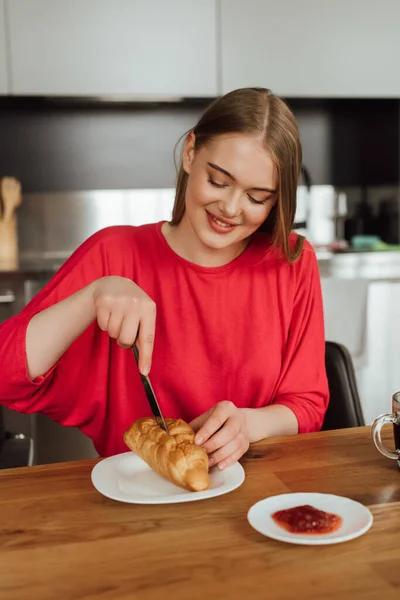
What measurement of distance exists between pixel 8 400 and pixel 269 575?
Answer: 682 mm

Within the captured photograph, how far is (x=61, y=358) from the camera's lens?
1.41 m

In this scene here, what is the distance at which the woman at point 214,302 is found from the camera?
4.34ft

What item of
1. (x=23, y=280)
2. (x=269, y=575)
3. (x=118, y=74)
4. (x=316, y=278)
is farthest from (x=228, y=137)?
(x=118, y=74)

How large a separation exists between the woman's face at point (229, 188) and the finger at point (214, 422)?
38 cm

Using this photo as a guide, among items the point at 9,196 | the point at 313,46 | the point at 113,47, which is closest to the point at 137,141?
the point at 113,47

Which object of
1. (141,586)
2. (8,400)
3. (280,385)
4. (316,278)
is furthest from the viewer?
(316,278)

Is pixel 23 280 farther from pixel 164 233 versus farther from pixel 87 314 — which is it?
pixel 87 314

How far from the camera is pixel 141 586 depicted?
71 cm

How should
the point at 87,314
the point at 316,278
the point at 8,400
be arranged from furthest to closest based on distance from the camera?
the point at 316,278
the point at 8,400
the point at 87,314

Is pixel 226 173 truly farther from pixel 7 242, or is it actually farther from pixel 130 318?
pixel 7 242

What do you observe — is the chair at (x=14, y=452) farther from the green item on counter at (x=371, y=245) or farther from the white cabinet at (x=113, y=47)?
the green item on counter at (x=371, y=245)

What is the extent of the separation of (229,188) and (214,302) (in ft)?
0.91

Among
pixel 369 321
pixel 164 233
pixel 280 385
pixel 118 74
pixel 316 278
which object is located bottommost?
pixel 369 321

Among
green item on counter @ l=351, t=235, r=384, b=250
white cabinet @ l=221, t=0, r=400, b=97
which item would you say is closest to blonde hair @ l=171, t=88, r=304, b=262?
white cabinet @ l=221, t=0, r=400, b=97
